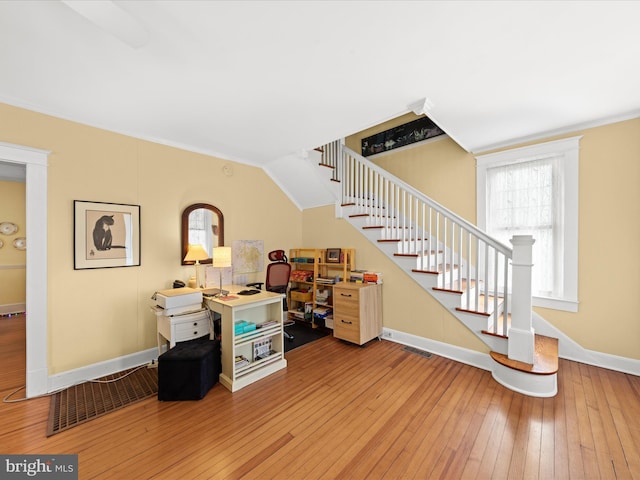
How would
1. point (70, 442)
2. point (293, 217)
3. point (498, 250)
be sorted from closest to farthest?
point (70, 442)
point (498, 250)
point (293, 217)

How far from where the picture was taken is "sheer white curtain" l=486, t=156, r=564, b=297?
3.07 metres

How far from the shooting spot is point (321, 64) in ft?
6.07

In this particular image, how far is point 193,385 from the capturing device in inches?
88.3

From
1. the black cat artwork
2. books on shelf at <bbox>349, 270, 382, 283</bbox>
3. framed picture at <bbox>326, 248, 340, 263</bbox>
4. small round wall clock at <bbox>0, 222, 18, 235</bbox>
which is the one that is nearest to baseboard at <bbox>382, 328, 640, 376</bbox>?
books on shelf at <bbox>349, 270, 382, 283</bbox>

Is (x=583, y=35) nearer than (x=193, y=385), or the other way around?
(x=583, y=35)

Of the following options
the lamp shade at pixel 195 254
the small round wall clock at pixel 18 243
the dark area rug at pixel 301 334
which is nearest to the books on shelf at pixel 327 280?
the dark area rug at pixel 301 334

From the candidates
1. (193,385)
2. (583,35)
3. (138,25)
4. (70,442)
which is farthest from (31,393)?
(583,35)

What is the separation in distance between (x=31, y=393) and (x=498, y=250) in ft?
15.3

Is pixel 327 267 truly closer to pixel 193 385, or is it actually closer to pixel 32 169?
→ pixel 193 385

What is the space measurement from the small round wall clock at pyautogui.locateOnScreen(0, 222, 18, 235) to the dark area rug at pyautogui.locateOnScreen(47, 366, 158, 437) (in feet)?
14.6

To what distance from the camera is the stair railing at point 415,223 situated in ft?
10.7

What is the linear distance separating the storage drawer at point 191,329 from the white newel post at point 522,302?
3.15 metres

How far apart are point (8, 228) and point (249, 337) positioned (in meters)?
5.72

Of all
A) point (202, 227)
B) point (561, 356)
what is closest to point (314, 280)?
point (202, 227)
